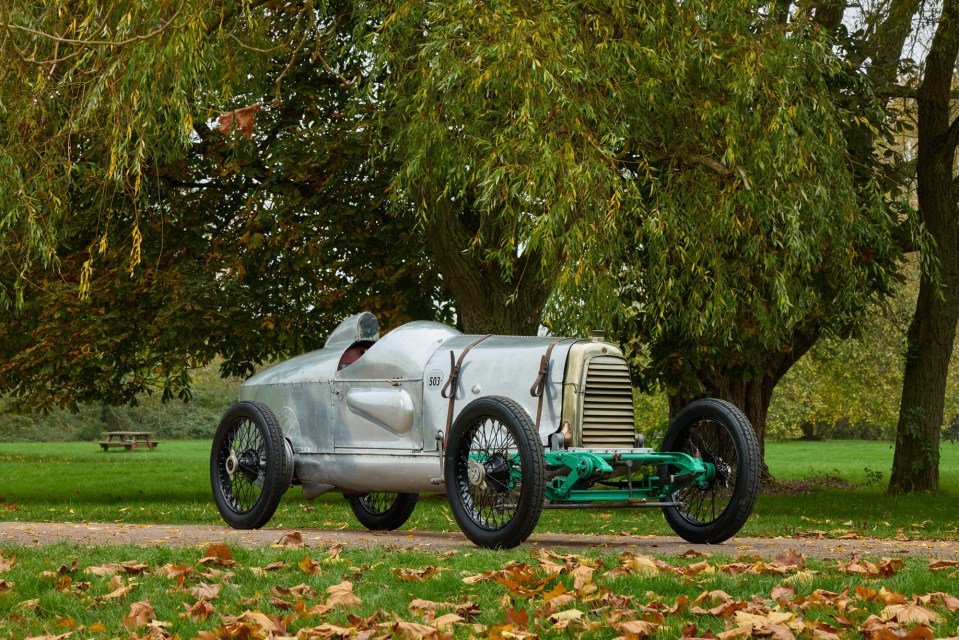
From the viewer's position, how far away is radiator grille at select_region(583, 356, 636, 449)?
26.8 feet

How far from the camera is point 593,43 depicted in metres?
10.8

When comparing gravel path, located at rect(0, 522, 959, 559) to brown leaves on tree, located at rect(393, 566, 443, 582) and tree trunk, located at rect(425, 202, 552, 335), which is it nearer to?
brown leaves on tree, located at rect(393, 566, 443, 582)

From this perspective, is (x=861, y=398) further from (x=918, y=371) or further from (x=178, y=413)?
(x=178, y=413)

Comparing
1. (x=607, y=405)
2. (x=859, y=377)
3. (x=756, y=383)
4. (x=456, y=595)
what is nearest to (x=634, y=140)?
(x=607, y=405)

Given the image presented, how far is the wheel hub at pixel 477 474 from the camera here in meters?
7.86

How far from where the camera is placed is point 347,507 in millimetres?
15344

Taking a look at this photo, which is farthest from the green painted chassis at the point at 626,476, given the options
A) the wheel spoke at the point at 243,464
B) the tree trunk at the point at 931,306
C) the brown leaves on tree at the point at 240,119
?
the tree trunk at the point at 931,306

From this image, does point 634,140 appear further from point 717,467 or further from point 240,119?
point 717,467

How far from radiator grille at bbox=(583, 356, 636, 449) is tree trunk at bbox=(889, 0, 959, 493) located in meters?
10.1

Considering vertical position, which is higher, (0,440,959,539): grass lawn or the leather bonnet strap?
the leather bonnet strap

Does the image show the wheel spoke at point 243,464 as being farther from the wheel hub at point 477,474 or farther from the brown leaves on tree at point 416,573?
the brown leaves on tree at point 416,573

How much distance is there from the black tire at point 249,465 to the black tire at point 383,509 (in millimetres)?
1077

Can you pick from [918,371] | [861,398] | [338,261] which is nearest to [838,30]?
[918,371]

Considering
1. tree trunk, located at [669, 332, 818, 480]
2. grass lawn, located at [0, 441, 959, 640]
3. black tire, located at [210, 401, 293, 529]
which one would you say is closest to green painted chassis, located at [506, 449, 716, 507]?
grass lawn, located at [0, 441, 959, 640]
